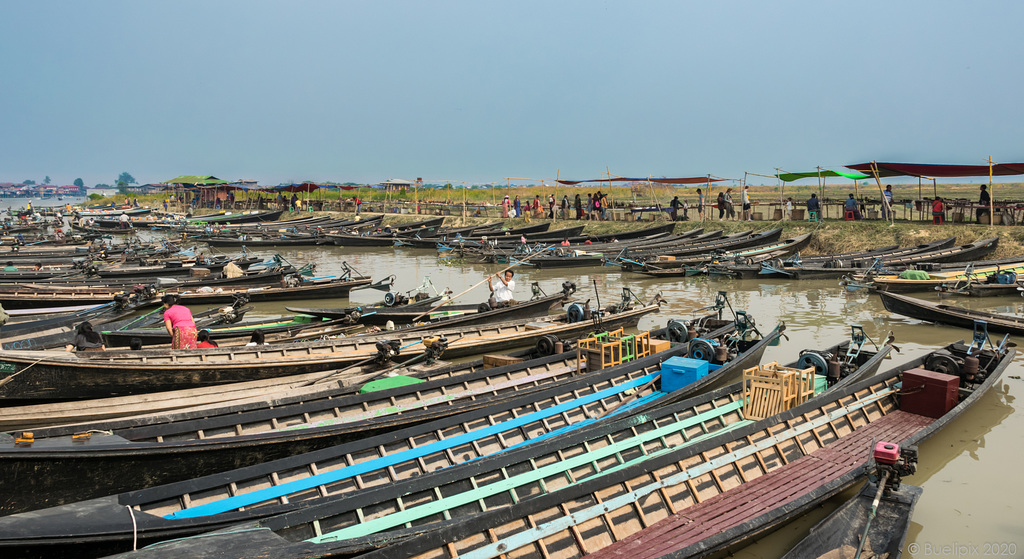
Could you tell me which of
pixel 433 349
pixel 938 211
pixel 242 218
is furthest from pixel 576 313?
pixel 242 218

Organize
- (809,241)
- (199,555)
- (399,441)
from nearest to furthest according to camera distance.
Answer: (199,555) < (399,441) < (809,241)

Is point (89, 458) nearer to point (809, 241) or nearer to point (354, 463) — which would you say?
point (354, 463)

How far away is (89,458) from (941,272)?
841 inches

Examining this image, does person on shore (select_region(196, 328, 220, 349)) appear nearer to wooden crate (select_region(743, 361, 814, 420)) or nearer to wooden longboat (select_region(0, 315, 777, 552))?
wooden longboat (select_region(0, 315, 777, 552))

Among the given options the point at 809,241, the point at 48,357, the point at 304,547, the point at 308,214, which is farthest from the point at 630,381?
the point at 308,214

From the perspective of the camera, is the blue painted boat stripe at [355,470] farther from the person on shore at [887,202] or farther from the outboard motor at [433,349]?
the person on shore at [887,202]

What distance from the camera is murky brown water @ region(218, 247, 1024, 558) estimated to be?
6.89 meters

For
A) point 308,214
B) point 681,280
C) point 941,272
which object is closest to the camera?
point 941,272

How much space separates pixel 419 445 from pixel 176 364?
5.21m

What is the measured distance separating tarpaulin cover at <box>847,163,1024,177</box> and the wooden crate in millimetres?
22001

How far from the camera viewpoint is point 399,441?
24.0ft

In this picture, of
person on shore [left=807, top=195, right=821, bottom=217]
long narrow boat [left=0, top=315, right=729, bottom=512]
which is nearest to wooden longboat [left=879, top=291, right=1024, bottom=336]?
long narrow boat [left=0, top=315, right=729, bottom=512]

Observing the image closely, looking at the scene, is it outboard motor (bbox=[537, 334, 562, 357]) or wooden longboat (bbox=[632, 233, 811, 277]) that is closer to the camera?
outboard motor (bbox=[537, 334, 562, 357])

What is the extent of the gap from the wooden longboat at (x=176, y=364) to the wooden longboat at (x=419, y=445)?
9.73 ft
